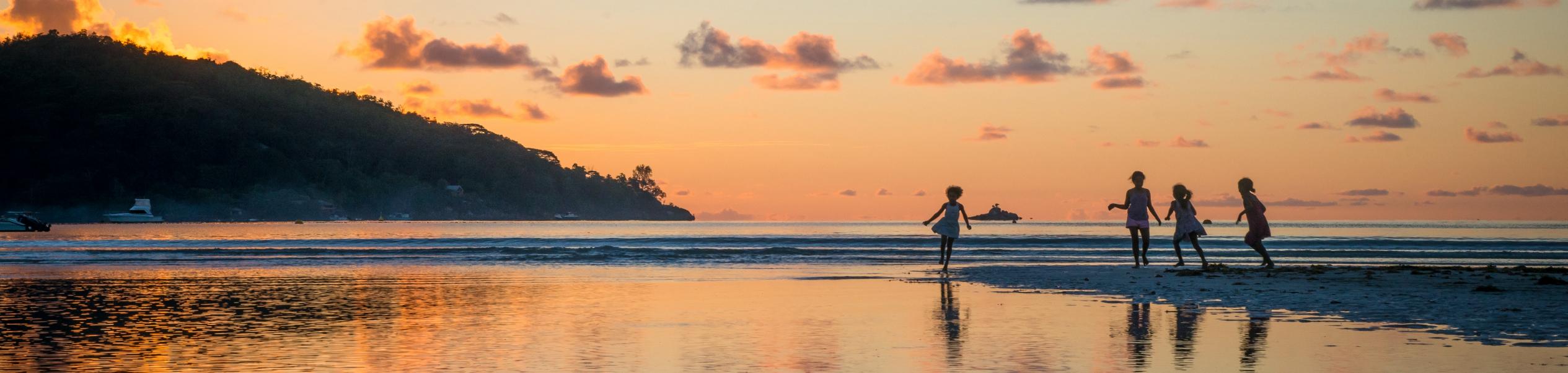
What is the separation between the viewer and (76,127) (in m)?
197

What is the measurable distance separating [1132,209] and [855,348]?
15.2 m

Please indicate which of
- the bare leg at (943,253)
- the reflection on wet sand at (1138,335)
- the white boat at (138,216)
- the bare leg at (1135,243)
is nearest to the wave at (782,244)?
the bare leg at (943,253)

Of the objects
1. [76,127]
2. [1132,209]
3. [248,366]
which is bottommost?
[248,366]

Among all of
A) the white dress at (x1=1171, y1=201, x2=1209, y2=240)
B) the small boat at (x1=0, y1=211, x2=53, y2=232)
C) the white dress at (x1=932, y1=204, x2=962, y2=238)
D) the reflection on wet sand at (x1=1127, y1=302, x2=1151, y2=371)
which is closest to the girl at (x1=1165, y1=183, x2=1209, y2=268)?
the white dress at (x1=1171, y1=201, x2=1209, y2=240)

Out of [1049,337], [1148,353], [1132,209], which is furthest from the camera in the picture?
[1132,209]

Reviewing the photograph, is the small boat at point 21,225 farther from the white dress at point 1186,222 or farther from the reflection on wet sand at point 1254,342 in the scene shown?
the reflection on wet sand at point 1254,342

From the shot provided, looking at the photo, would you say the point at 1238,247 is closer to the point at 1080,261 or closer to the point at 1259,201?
the point at 1080,261

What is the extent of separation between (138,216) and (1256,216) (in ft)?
589

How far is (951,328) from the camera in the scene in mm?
13203

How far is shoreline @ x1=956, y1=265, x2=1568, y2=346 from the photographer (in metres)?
12.9

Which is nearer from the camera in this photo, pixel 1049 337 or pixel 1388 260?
pixel 1049 337

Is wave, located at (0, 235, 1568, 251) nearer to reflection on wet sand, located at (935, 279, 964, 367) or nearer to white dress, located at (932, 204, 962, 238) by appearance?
white dress, located at (932, 204, 962, 238)

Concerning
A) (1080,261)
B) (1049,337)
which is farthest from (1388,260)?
(1049,337)

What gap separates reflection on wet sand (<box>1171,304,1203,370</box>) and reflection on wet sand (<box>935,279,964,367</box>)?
169 centimetres
